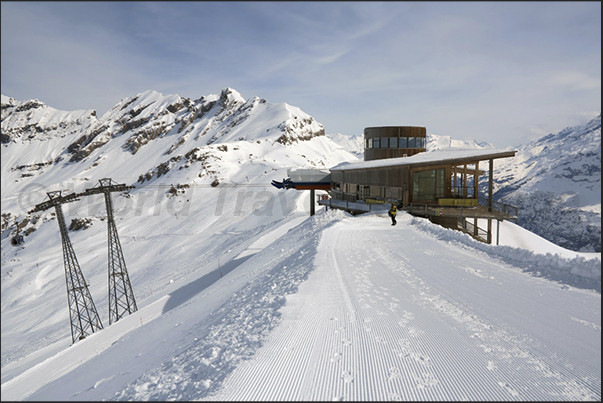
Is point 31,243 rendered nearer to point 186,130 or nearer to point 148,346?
point 148,346

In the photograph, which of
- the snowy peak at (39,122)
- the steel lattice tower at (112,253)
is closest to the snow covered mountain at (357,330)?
the steel lattice tower at (112,253)

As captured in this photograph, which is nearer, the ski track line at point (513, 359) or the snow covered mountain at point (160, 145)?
the ski track line at point (513, 359)

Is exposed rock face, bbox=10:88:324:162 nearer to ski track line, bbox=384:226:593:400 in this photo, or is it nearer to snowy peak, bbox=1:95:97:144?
snowy peak, bbox=1:95:97:144

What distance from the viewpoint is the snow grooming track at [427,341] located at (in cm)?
425

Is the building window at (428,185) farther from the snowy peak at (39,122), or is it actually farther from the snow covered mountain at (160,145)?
the snowy peak at (39,122)

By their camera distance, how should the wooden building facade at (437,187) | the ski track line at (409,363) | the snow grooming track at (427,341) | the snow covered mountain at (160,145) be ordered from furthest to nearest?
the snow covered mountain at (160,145), the wooden building facade at (437,187), the snow grooming track at (427,341), the ski track line at (409,363)

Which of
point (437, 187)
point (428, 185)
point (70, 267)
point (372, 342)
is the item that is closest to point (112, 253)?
point (70, 267)

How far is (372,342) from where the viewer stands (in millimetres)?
5434

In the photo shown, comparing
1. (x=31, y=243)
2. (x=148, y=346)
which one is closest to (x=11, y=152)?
(x=31, y=243)

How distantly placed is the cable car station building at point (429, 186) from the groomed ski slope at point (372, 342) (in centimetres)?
1061

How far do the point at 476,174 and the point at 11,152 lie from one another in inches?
9165

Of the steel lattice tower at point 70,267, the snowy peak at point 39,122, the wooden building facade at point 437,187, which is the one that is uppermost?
the snowy peak at point 39,122

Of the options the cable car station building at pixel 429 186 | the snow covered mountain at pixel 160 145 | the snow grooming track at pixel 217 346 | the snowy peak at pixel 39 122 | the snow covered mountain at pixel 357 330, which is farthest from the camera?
the snowy peak at pixel 39 122

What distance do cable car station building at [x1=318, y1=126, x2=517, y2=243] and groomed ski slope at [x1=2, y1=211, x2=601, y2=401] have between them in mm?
10609
